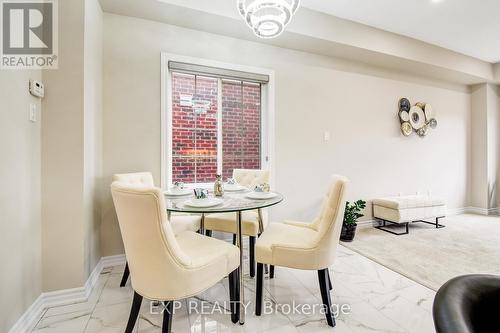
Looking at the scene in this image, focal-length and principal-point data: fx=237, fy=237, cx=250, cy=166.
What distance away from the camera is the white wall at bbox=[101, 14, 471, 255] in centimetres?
239

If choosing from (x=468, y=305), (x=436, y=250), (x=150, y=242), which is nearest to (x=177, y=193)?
(x=150, y=242)

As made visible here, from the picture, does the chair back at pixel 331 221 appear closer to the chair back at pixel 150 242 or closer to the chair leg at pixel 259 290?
the chair leg at pixel 259 290

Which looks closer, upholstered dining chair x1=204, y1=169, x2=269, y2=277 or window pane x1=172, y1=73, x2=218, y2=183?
upholstered dining chair x1=204, y1=169, x2=269, y2=277

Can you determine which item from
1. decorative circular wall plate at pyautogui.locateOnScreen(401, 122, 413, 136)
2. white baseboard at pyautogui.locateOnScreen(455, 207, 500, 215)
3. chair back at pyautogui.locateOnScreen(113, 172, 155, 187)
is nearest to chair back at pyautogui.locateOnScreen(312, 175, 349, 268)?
chair back at pyautogui.locateOnScreen(113, 172, 155, 187)

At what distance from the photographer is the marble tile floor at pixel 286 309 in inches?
58.9

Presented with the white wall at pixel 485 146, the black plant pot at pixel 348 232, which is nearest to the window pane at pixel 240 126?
the black plant pot at pixel 348 232

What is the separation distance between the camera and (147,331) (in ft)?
4.78

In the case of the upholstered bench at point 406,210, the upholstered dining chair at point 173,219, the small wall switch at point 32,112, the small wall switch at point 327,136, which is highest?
the small wall switch at point 327,136

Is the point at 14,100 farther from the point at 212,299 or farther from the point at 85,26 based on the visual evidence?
the point at 212,299

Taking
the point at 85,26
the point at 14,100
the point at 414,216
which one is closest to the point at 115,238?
the point at 14,100

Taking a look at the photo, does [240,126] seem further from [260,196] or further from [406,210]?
[406,210]

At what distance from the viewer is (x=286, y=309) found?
168 cm

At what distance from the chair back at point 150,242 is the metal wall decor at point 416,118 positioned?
411cm

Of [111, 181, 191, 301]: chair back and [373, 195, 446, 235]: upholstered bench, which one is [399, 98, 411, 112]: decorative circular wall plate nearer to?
[373, 195, 446, 235]: upholstered bench
